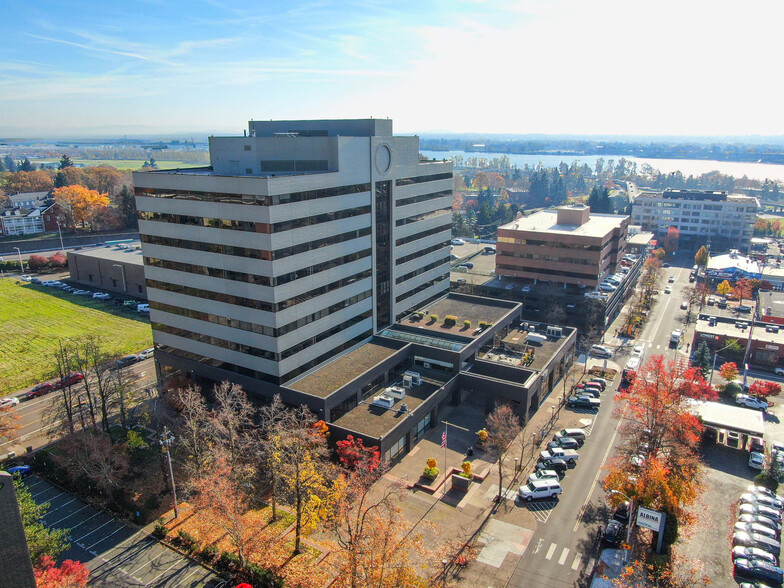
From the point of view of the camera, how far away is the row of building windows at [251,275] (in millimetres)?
49688

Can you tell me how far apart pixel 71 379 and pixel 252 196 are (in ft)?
105

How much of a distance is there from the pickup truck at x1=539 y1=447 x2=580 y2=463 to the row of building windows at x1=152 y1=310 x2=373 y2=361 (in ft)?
83.4

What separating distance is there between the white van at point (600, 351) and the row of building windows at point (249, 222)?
44.1 metres

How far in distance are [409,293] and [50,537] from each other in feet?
161

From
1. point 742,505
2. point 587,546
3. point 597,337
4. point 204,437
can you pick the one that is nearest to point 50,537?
point 204,437

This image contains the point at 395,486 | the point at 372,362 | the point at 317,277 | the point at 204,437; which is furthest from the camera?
the point at 372,362

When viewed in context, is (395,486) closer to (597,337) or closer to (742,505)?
(742,505)

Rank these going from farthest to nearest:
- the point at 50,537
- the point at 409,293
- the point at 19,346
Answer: the point at 19,346, the point at 409,293, the point at 50,537

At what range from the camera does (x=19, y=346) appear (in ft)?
257

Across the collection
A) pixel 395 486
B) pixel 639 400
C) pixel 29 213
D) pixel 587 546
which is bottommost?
pixel 587 546

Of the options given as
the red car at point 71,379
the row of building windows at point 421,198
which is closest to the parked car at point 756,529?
the row of building windows at point 421,198

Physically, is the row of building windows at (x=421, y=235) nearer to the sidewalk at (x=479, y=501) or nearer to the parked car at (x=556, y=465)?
the sidewalk at (x=479, y=501)

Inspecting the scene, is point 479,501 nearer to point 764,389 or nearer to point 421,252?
point 421,252

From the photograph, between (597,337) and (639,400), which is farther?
(597,337)
